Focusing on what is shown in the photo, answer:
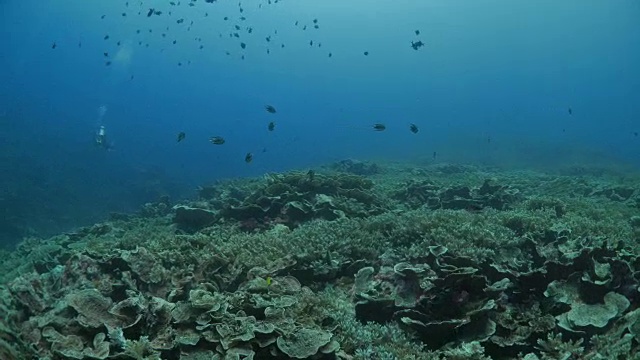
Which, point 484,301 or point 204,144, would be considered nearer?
point 484,301

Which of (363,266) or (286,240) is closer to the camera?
(363,266)

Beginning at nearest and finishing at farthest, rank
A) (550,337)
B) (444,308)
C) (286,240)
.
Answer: (550,337)
(444,308)
(286,240)

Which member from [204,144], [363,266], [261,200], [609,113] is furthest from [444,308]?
[609,113]

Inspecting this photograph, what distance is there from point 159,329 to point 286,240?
3.89 metres

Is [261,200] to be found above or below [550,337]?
above

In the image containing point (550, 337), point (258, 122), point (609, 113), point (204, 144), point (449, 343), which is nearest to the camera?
point (550, 337)

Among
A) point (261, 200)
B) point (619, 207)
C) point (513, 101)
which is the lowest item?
point (619, 207)

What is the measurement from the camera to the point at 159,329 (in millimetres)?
5363

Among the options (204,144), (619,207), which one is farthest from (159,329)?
(204,144)

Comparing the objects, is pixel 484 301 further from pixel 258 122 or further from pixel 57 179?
pixel 258 122

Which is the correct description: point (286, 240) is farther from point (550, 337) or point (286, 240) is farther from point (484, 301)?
point (550, 337)

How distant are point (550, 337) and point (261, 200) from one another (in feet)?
27.9

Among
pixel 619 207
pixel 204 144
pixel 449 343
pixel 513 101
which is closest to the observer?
pixel 449 343

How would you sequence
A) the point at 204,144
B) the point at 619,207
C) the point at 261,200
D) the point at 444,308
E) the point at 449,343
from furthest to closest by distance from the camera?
the point at 204,144 → the point at 619,207 → the point at 261,200 → the point at 444,308 → the point at 449,343
